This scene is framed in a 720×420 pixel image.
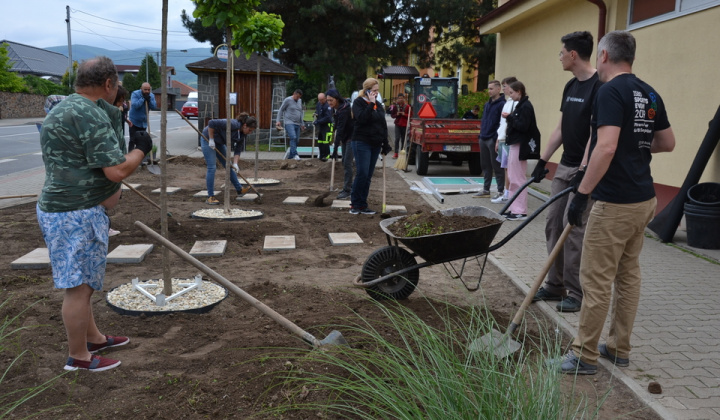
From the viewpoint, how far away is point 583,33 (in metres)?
4.66

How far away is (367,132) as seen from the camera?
8.77 m

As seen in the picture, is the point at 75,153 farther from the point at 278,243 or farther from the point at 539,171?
the point at 278,243

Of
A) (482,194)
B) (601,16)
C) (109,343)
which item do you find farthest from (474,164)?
(109,343)

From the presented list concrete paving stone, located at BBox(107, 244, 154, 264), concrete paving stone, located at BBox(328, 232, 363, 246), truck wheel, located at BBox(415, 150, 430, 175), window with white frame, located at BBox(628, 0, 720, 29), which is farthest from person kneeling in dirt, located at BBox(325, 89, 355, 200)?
window with white frame, located at BBox(628, 0, 720, 29)

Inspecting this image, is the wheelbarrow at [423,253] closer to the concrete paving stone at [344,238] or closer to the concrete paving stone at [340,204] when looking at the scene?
the concrete paving stone at [344,238]

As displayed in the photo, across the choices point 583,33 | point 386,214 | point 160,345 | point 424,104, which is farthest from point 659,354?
point 424,104

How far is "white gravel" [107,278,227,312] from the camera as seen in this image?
4699 mm

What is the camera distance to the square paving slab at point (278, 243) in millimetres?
6949

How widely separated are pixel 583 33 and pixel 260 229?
4781 mm

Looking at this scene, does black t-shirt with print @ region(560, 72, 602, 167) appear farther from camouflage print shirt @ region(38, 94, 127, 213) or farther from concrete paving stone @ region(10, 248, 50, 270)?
concrete paving stone @ region(10, 248, 50, 270)

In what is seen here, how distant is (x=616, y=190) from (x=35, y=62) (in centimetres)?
8253

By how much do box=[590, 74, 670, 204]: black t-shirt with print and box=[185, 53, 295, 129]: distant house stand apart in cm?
1797

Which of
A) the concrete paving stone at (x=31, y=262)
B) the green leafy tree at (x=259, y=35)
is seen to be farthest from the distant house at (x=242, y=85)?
the concrete paving stone at (x=31, y=262)

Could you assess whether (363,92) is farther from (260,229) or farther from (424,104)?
(424,104)
